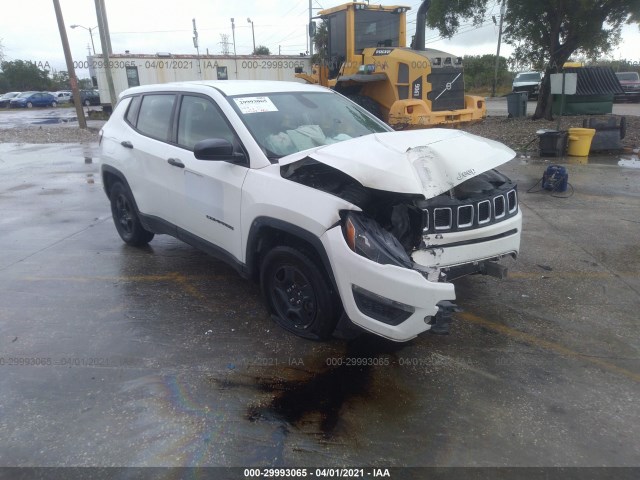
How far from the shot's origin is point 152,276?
4.93 metres

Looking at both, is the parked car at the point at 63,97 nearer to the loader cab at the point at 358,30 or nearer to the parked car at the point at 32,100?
the parked car at the point at 32,100

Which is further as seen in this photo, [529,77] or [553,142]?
[529,77]

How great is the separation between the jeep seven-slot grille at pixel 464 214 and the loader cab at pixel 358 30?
8.46 metres

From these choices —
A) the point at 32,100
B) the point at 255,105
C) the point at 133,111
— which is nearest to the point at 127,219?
the point at 133,111

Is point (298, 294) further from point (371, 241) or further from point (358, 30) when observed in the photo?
point (358, 30)

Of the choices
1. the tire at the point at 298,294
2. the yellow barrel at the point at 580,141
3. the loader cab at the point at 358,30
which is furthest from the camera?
the loader cab at the point at 358,30

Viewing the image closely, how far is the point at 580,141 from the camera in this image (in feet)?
35.7

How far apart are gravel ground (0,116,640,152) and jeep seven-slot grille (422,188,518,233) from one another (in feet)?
30.3

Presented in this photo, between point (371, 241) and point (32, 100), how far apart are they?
49.6 metres

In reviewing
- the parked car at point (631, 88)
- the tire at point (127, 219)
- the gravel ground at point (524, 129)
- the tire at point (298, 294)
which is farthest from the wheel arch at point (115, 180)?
the parked car at point (631, 88)

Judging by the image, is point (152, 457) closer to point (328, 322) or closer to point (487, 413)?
point (328, 322)

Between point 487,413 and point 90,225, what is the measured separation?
584 centimetres

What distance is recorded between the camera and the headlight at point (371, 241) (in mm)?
2928

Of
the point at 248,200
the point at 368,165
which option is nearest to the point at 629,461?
the point at 368,165
